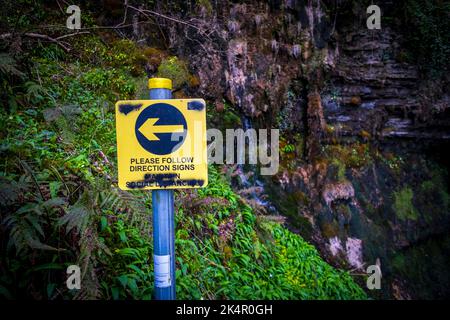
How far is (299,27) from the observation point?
25.0ft

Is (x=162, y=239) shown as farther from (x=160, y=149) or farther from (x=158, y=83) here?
(x=158, y=83)

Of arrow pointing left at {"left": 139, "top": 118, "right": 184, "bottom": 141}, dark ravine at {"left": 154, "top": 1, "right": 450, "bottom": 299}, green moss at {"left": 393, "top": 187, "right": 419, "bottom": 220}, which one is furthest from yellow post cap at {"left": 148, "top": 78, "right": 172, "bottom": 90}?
green moss at {"left": 393, "top": 187, "right": 419, "bottom": 220}

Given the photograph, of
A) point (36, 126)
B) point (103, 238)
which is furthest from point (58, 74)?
point (103, 238)

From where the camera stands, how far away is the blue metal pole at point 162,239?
1614 mm

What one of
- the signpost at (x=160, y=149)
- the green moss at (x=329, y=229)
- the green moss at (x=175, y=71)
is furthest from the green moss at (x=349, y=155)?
the signpost at (x=160, y=149)

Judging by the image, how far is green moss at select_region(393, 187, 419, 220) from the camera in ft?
28.5

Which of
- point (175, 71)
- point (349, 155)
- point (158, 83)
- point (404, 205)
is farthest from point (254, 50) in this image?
point (404, 205)

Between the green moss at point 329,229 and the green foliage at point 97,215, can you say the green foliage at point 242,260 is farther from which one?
the green moss at point 329,229

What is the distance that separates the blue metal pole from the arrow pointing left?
144 mm

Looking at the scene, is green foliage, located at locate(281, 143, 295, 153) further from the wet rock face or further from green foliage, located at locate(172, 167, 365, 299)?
green foliage, located at locate(172, 167, 365, 299)

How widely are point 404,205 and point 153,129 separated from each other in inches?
370

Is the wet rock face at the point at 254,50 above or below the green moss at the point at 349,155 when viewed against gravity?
above

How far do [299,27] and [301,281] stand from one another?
6.15m

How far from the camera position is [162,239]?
1630mm
